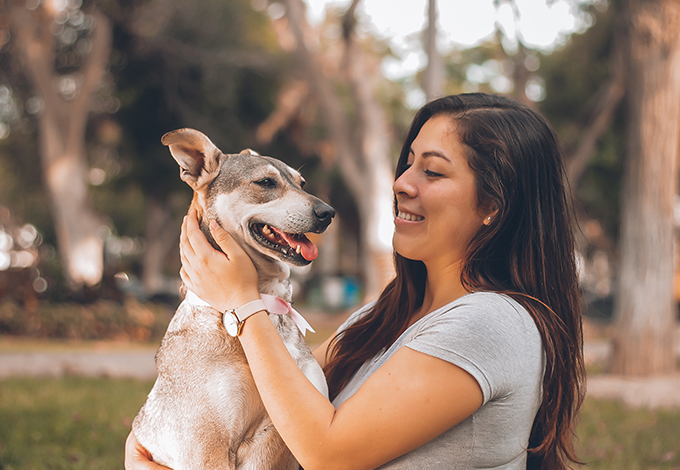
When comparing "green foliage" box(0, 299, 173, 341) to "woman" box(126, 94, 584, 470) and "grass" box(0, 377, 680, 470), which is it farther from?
"woman" box(126, 94, 584, 470)

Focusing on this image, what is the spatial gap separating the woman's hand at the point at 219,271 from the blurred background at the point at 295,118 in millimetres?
1375

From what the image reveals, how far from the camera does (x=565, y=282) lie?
2127mm

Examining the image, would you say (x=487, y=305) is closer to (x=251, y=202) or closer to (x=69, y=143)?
(x=251, y=202)

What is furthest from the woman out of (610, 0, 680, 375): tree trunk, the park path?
(610, 0, 680, 375): tree trunk

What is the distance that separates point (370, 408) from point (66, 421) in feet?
15.6

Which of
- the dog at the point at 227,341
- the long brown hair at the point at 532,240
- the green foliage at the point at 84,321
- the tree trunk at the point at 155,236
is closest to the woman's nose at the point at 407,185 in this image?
the long brown hair at the point at 532,240

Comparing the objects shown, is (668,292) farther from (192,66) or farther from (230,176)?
(192,66)

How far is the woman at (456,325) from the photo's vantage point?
172cm

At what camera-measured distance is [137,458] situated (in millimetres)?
2174

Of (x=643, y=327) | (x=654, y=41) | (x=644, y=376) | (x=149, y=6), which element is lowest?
(x=644, y=376)

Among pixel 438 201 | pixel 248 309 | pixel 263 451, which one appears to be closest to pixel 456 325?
pixel 438 201

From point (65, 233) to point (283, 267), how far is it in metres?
13.5

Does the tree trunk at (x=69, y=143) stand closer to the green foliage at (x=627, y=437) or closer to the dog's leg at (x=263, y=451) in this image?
the green foliage at (x=627, y=437)

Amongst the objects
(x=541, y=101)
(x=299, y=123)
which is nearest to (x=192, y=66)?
(x=299, y=123)
